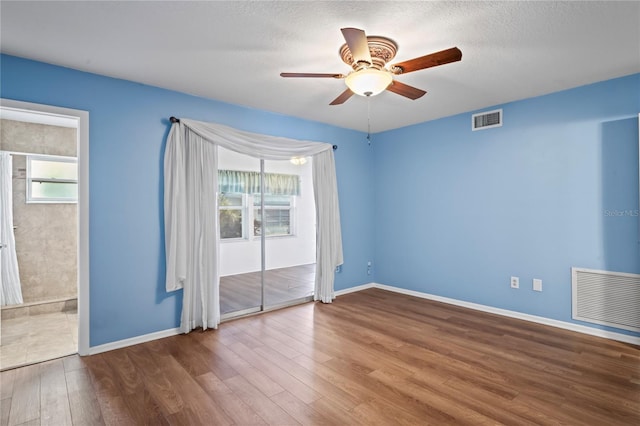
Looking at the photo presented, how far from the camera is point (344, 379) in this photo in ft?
8.08

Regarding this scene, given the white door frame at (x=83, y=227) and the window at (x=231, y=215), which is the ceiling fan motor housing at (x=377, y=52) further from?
the white door frame at (x=83, y=227)

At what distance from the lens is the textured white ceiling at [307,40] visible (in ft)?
6.75

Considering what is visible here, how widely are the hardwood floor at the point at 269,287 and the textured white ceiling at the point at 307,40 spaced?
228cm

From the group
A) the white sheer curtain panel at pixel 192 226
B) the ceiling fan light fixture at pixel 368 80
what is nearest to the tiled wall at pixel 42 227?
the white sheer curtain panel at pixel 192 226

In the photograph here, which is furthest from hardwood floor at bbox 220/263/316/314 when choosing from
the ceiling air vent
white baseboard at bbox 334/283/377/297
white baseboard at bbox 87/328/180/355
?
the ceiling air vent

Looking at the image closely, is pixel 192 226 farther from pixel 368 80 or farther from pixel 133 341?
pixel 368 80

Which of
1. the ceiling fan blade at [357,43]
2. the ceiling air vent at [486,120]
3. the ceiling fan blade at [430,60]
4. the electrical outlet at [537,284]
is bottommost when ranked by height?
the electrical outlet at [537,284]

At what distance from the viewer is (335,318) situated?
3.90 m

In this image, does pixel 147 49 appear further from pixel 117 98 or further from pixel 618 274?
pixel 618 274

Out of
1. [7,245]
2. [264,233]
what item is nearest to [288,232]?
[264,233]

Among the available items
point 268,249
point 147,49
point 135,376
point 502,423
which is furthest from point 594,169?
point 135,376

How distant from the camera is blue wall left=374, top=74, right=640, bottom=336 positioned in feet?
10.5

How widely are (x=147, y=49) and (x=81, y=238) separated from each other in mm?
1756

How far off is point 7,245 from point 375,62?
15.8 feet
